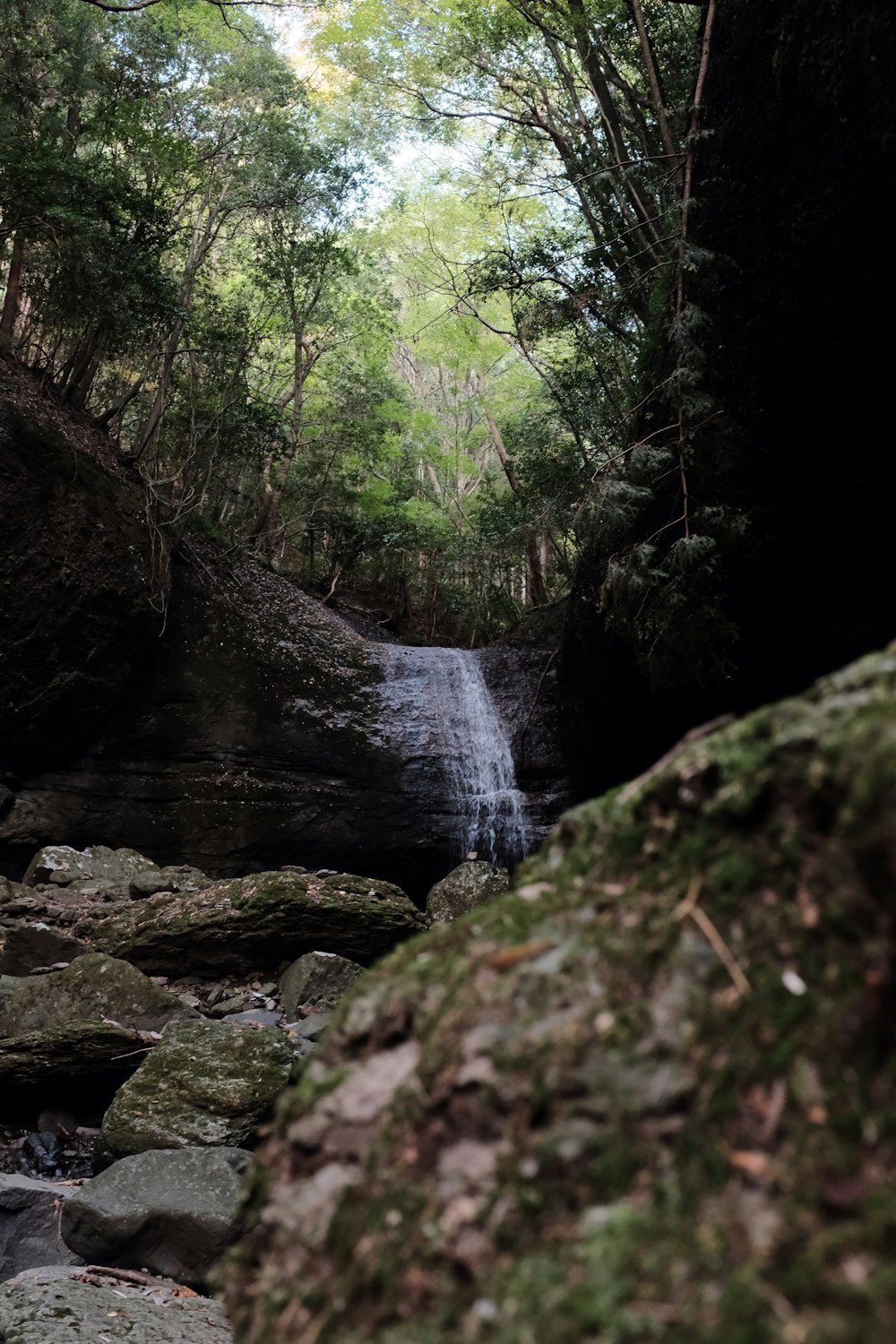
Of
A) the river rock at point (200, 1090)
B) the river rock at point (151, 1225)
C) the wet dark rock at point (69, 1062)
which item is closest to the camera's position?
the river rock at point (151, 1225)

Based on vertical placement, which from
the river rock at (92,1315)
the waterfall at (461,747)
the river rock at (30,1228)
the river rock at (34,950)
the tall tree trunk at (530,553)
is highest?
the tall tree trunk at (530,553)

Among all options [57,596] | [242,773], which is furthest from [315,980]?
[57,596]

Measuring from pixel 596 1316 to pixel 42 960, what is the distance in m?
7.85

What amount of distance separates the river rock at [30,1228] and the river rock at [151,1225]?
11 cm

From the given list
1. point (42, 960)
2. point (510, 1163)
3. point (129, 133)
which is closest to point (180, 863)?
point (42, 960)

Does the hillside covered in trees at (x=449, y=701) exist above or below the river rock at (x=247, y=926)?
above

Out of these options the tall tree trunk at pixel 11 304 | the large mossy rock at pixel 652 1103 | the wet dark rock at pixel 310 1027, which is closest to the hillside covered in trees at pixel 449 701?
the large mossy rock at pixel 652 1103

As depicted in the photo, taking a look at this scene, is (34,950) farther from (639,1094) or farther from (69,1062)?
(639,1094)

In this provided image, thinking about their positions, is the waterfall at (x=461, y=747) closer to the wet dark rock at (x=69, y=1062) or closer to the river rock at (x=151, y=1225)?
the wet dark rock at (x=69, y=1062)

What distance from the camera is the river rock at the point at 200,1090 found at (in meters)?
4.76

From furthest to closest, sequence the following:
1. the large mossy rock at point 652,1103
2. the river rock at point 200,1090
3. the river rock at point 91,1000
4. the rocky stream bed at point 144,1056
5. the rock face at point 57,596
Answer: the rock face at point 57,596, the river rock at point 91,1000, the river rock at point 200,1090, the rocky stream bed at point 144,1056, the large mossy rock at point 652,1103

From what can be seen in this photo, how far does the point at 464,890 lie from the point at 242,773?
3.71 m

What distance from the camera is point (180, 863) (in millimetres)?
11344

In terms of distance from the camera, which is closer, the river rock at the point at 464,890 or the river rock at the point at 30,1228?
the river rock at the point at 30,1228
